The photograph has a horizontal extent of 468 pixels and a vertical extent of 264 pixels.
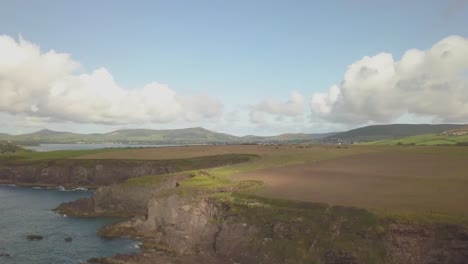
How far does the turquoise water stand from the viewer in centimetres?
6600

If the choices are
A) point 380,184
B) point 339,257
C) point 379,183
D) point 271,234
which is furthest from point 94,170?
point 339,257

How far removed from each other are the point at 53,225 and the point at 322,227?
58.0m

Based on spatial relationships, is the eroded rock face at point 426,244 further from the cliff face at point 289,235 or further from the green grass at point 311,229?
the green grass at point 311,229

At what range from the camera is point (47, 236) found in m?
77.1

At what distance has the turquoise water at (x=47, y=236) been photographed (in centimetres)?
6600

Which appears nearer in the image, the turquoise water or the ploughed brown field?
the ploughed brown field

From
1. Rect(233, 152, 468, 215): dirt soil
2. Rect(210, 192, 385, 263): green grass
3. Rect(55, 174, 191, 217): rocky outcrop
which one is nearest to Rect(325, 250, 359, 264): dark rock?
Rect(210, 192, 385, 263): green grass

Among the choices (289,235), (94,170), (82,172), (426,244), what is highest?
(94,170)

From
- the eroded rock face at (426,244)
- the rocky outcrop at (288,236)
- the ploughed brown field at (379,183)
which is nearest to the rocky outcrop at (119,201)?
the ploughed brown field at (379,183)

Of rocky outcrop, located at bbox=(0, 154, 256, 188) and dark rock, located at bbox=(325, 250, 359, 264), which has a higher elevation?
rocky outcrop, located at bbox=(0, 154, 256, 188)

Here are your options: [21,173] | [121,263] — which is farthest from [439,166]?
[21,173]

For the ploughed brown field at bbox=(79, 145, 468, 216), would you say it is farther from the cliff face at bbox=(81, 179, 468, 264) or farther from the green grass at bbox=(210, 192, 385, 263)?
the cliff face at bbox=(81, 179, 468, 264)

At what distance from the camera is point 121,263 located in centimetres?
5978

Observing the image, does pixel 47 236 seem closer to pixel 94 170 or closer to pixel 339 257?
pixel 339 257
